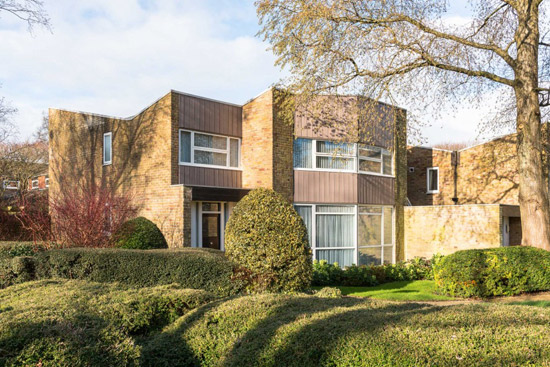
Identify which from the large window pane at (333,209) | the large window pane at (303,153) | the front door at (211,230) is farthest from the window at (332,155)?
the front door at (211,230)

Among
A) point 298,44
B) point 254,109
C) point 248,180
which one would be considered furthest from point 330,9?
point 248,180

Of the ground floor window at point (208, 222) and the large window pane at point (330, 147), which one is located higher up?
the large window pane at point (330, 147)

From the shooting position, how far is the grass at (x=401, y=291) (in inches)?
497

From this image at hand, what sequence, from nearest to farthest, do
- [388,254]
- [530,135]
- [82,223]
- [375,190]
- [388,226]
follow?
[82,223] → [530,135] → [375,190] → [388,254] → [388,226]

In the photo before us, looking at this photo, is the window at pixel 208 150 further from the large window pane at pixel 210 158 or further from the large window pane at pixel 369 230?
the large window pane at pixel 369 230

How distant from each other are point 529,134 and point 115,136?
530 inches

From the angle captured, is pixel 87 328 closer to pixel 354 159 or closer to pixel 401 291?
pixel 401 291

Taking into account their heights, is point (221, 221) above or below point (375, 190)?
below

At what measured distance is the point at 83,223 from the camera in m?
12.5

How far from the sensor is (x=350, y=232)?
746 inches

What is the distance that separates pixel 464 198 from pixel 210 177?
13.2 meters

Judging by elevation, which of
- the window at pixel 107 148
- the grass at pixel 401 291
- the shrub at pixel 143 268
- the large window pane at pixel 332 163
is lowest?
the grass at pixel 401 291

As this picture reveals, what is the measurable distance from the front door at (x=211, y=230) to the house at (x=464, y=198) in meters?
8.66

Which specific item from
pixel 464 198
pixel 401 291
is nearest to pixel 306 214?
pixel 401 291
